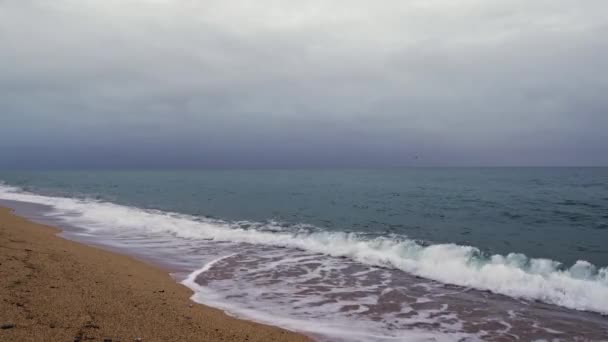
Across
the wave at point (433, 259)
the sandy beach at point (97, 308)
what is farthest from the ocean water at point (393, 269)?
the sandy beach at point (97, 308)

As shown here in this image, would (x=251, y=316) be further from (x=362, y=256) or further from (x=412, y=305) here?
(x=362, y=256)

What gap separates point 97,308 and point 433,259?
37.7 ft

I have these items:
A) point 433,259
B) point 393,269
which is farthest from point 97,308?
point 433,259

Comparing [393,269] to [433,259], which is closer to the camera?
[393,269]

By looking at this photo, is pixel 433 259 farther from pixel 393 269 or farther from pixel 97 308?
pixel 97 308

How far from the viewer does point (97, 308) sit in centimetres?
632

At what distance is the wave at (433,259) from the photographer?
1041 cm

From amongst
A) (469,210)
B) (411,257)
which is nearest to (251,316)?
(411,257)

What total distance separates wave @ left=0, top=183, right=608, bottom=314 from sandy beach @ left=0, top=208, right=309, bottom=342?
23.6 ft

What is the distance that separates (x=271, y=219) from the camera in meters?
26.0

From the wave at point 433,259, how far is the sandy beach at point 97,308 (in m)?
7.19

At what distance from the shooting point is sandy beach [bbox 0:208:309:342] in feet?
17.4

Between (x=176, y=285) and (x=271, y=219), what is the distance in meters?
16.1

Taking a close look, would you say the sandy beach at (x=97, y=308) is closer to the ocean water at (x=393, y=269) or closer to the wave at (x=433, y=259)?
the ocean water at (x=393, y=269)
